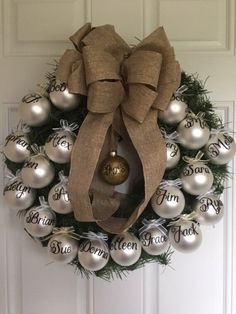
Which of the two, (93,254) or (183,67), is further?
(183,67)

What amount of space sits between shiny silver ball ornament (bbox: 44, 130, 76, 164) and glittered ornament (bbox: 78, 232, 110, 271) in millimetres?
180

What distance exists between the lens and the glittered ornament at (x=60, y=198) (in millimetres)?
905

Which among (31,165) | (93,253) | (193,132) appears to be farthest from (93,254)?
(193,132)

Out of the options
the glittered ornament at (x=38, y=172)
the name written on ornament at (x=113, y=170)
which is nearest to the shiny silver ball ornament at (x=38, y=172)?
the glittered ornament at (x=38, y=172)

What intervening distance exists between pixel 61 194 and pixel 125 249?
0.59ft

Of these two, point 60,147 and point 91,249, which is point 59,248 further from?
point 60,147

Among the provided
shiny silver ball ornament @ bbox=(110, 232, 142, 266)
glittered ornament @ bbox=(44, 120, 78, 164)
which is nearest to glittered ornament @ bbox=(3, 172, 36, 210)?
glittered ornament @ bbox=(44, 120, 78, 164)

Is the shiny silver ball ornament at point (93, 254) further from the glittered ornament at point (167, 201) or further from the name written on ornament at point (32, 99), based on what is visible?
the name written on ornament at point (32, 99)

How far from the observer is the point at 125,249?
2.98 feet

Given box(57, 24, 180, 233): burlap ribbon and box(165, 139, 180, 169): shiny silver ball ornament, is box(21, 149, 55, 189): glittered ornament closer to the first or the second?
box(57, 24, 180, 233): burlap ribbon

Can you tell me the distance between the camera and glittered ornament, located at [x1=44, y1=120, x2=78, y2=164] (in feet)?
2.95

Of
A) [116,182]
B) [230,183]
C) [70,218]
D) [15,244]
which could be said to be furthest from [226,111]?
[15,244]

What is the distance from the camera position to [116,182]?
3.09 feet

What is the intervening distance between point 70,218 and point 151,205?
0.19 meters
